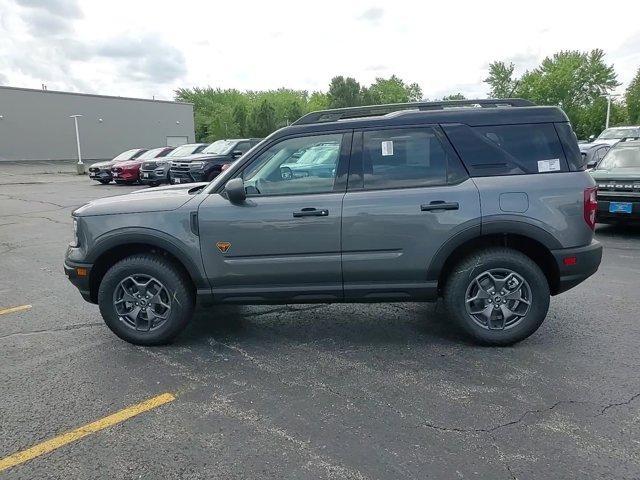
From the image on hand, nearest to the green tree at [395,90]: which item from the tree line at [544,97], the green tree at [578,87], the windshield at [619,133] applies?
the tree line at [544,97]

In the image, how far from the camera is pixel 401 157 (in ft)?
13.0

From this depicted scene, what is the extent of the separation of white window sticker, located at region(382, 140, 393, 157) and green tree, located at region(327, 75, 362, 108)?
69.7 metres

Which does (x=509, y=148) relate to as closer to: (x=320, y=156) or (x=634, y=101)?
(x=320, y=156)

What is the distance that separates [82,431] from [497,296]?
10.3 feet

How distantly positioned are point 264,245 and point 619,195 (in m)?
6.50

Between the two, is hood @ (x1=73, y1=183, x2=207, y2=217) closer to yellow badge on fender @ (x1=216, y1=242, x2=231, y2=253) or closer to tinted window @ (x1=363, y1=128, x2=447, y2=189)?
yellow badge on fender @ (x1=216, y1=242, x2=231, y2=253)

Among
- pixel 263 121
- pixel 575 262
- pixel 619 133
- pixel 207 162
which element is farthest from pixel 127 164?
pixel 263 121

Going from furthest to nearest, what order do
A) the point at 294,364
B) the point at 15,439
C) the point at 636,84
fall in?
the point at 636,84, the point at 294,364, the point at 15,439

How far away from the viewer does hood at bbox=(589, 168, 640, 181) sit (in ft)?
25.3

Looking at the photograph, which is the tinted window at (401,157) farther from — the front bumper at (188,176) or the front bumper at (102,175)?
the front bumper at (102,175)

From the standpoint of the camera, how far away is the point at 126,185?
20.9 metres

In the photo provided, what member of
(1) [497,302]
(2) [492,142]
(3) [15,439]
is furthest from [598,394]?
(3) [15,439]

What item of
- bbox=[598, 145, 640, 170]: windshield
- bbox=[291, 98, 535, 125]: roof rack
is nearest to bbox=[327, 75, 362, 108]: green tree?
bbox=[598, 145, 640, 170]: windshield

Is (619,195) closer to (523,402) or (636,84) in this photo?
(523,402)
